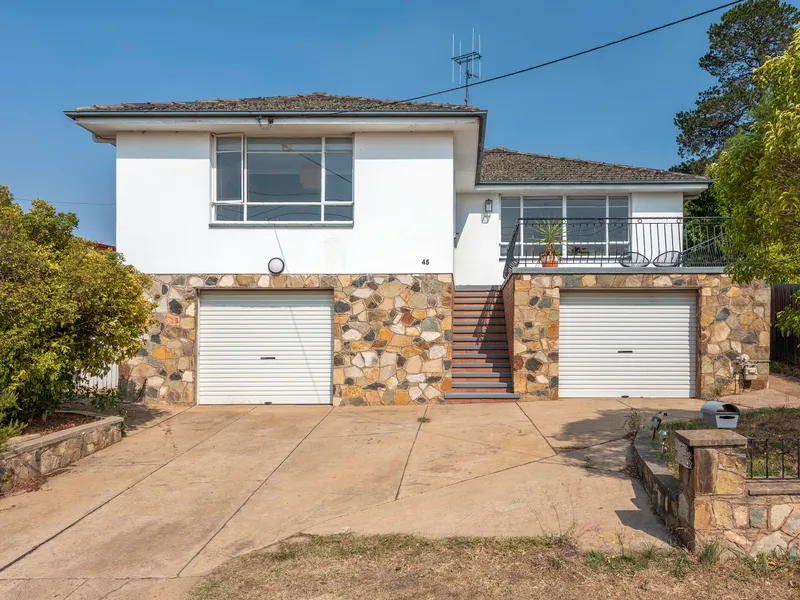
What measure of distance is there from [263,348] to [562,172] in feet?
32.7

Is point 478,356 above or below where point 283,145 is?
below

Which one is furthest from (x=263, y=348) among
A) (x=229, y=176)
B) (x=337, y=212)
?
(x=229, y=176)

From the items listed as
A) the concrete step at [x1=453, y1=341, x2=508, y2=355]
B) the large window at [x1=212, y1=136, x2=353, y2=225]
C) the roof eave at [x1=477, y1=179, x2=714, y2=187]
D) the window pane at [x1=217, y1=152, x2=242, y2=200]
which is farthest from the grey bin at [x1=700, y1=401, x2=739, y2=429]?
the roof eave at [x1=477, y1=179, x2=714, y2=187]

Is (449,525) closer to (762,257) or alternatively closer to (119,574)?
(119,574)

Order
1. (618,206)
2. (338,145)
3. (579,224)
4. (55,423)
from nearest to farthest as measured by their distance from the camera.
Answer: (55,423)
(338,145)
(579,224)
(618,206)

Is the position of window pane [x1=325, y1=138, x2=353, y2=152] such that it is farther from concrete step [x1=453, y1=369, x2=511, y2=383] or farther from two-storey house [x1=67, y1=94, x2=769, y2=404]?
concrete step [x1=453, y1=369, x2=511, y2=383]

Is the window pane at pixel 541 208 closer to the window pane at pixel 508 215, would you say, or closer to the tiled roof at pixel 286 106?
the window pane at pixel 508 215

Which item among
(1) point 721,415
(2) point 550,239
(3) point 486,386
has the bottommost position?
(3) point 486,386

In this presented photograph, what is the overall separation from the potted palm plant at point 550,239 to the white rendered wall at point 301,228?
102 inches

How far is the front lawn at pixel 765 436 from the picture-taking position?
5.36 metres

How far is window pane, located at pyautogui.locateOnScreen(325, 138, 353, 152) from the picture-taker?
11.6 m

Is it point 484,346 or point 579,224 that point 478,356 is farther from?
point 579,224

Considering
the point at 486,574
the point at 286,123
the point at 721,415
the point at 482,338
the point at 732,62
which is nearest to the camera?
the point at 486,574

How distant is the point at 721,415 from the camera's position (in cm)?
607
